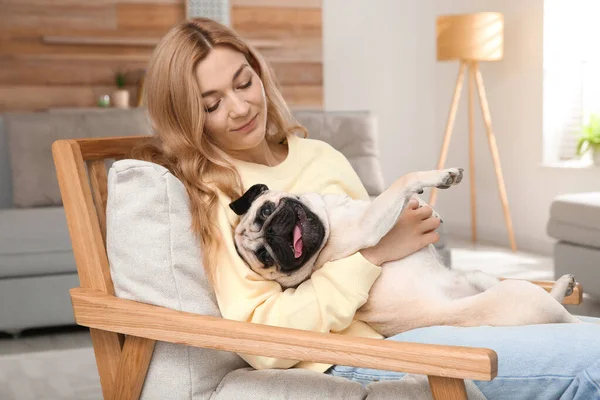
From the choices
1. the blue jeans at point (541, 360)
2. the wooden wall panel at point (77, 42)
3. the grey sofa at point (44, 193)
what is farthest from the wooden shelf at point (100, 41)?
the blue jeans at point (541, 360)

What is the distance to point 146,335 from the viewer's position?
1.56 m

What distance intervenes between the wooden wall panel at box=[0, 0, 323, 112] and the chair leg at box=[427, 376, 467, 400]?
500 cm

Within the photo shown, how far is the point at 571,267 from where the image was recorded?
4.12 meters

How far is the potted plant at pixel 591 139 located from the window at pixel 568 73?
15 centimetres

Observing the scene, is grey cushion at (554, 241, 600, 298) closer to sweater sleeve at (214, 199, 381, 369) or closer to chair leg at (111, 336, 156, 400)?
sweater sleeve at (214, 199, 381, 369)

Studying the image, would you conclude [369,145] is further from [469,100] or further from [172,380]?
[172,380]

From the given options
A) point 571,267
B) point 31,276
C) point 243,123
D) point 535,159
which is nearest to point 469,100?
point 535,159

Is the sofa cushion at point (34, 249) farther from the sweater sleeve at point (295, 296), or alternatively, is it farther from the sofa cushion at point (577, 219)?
the sofa cushion at point (577, 219)

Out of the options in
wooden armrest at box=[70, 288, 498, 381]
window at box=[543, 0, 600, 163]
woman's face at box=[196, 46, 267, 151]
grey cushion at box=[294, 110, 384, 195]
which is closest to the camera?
wooden armrest at box=[70, 288, 498, 381]

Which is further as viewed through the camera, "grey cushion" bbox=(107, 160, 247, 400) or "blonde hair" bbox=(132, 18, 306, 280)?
"blonde hair" bbox=(132, 18, 306, 280)

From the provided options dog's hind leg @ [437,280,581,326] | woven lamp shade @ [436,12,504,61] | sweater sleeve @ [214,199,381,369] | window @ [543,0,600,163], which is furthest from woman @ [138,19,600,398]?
window @ [543,0,600,163]

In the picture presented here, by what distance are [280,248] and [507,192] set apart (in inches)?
189

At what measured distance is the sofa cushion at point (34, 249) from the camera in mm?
Answer: 3652

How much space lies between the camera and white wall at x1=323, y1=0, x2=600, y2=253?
19.1 ft
